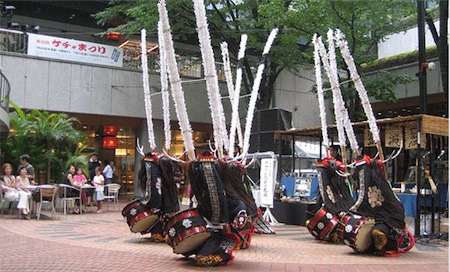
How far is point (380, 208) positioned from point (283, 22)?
980 cm

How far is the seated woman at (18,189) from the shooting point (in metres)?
12.1

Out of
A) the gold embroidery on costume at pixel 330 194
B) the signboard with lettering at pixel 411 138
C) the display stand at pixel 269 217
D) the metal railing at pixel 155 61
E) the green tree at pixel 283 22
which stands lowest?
the display stand at pixel 269 217

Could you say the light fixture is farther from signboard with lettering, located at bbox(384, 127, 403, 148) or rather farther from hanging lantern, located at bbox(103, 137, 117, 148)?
hanging lantern, located at bbox(103, 137, 117, 148)

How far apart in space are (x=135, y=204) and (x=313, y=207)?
351 centimetres

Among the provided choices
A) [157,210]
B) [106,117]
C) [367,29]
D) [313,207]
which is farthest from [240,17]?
[157,210]

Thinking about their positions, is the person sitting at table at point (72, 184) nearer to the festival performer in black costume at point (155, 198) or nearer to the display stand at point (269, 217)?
the display stand at point (269, 217)

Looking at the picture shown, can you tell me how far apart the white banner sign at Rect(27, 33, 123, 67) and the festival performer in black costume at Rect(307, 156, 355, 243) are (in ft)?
41.3

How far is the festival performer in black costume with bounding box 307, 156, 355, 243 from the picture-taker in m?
9.20

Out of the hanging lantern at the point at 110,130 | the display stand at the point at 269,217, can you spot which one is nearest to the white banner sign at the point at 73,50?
the hanging lantern at the point at 110,130

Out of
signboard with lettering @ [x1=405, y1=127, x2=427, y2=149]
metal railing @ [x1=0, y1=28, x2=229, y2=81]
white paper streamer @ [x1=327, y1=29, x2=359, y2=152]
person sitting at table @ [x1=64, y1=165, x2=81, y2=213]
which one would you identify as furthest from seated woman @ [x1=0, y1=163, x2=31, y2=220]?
signboard with lettering @ [x1=405, y1=127, x2=427, y2=149]

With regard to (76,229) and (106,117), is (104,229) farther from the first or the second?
(106,117)

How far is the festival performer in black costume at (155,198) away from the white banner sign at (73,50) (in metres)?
11.5

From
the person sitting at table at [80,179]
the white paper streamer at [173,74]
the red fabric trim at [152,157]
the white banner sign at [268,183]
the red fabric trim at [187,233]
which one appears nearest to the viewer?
the white paper streamer at [173,74]

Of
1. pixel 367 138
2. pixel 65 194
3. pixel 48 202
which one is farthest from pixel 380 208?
pixel 48 202
